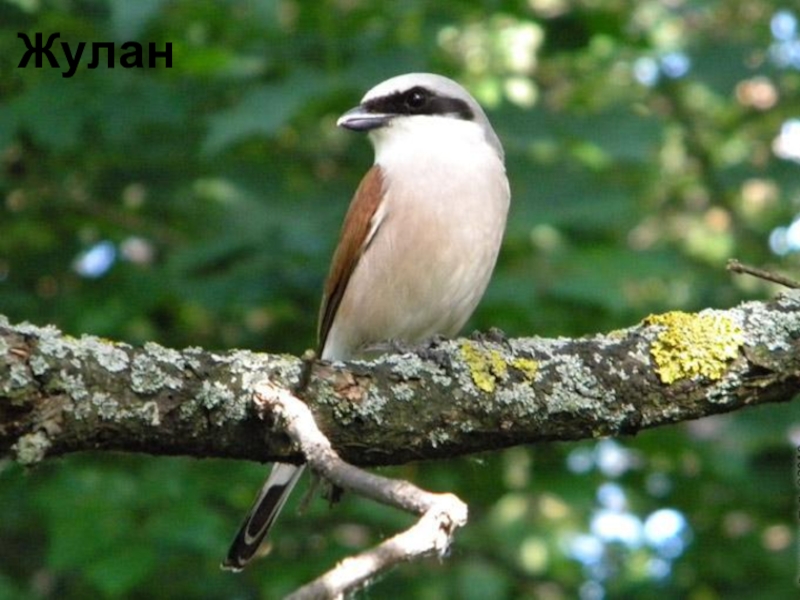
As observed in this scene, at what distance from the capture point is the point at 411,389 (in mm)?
3252

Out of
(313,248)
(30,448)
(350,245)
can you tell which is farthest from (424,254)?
(30,448)

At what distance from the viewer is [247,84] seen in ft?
20.1

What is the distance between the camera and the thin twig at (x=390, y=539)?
2.02 meters

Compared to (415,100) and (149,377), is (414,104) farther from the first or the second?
(149,377)

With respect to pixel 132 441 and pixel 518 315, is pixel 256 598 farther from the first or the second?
pixel 132 441

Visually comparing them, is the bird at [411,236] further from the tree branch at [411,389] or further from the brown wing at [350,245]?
the tree branch at [411,389]

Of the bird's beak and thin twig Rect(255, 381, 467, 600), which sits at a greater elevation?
thin twig Rect(255, 381, 467, 600)

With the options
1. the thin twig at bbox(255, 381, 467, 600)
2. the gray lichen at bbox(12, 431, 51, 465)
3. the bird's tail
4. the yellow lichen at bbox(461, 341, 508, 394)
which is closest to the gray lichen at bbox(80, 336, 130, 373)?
the gray lichen at bbox(12, 431, 51, 465)

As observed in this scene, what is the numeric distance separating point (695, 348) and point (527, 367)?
407 mm

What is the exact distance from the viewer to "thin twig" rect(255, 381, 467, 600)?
2.02 m

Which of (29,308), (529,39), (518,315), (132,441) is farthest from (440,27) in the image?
(132,441)

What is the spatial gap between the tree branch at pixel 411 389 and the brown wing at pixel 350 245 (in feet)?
4.45

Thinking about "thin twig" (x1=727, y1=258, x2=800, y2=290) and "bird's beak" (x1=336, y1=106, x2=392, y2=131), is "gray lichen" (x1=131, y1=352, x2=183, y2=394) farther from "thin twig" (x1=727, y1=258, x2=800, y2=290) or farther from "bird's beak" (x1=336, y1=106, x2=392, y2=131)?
"bird's beak" (x1=336, y1=106, x2=392, y2=131)

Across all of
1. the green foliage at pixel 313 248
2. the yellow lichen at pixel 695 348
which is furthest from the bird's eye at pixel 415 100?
the yellow lichen at pixel 695 348
